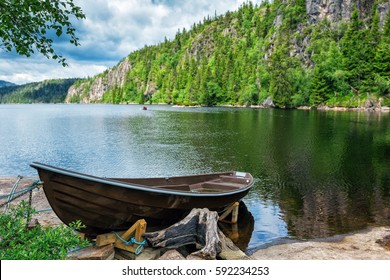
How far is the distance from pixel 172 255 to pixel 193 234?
1.20 meters

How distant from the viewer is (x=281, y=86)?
364 feet

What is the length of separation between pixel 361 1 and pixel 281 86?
179ft

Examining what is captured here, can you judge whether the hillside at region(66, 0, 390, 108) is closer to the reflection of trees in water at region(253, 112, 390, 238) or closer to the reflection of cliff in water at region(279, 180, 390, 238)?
the reflection of trees in water at region(253, 112, 390, 238)

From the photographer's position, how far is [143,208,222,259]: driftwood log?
955 centimetres

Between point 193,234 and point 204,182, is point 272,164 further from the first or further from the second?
point 193,234

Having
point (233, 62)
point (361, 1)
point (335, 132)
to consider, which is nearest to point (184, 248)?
point (335, 132)

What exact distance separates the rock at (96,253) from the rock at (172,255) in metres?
1.59

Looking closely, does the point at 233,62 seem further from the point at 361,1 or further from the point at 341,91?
the point at 341,91

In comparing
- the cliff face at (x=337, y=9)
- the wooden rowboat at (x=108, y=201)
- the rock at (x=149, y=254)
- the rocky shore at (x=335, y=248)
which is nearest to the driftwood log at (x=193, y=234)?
the rock at (x=149, y=254)

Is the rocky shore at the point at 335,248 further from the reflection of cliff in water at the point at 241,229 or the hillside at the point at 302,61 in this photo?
the hillside at the point at 302,61

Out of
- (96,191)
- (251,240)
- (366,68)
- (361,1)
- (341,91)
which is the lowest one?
(251,240)

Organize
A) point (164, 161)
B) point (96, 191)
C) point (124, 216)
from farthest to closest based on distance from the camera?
1. point (164, 161)
2. point (124, 216)
3. point (96, 191)

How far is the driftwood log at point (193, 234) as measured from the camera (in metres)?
9.55

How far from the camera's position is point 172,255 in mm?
9031
